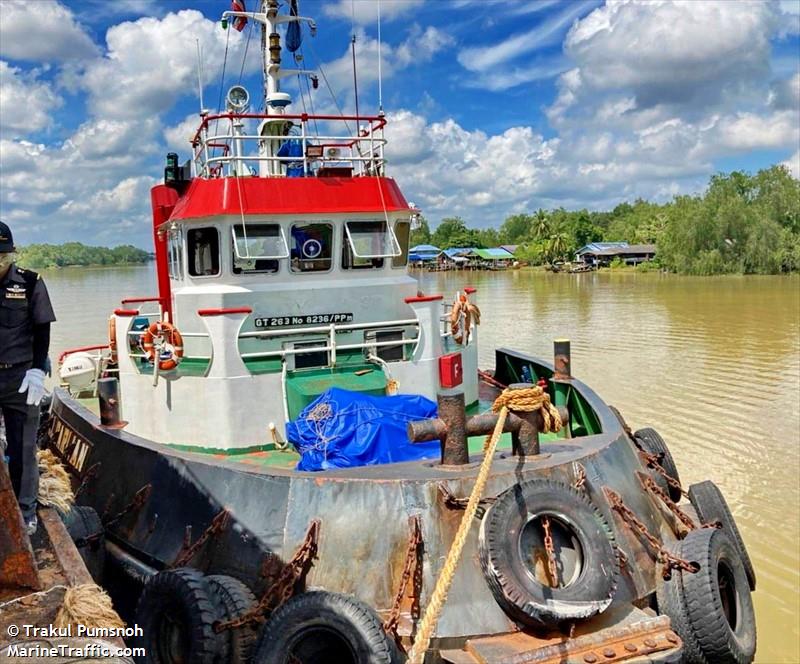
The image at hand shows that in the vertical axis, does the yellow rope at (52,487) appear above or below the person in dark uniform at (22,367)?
below

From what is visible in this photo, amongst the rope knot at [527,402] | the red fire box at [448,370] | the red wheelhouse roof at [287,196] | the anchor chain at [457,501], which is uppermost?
the red wheelhouse roof at [287,196]

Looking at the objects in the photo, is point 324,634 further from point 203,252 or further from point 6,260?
A: point 203,252

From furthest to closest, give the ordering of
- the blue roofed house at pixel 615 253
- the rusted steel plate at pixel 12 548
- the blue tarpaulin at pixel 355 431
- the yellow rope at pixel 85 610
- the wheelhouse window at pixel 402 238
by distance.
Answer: the blue roofed house at pixel 615 253 → the wheelhouse window at pixel 402 238 → the blue tarpaulin at pixel 355 431 → the rusted steel plate at pixel 12 548 → the yellow rope at pixel 85 610

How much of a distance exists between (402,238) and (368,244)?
0.56m

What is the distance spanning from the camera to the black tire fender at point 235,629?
4738mm

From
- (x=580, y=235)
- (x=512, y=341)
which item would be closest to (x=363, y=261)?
(x=512, y=341)

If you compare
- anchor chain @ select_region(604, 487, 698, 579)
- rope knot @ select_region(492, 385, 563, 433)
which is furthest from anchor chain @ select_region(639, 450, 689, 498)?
rope knot @ select_region(492, 385, 563, 433)

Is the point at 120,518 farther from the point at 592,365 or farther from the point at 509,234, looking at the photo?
the point at 509,234

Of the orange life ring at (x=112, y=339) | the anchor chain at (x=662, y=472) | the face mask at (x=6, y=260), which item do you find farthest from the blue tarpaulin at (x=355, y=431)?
the orange life ring at (x=112, y=339)

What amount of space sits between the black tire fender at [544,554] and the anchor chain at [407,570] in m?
0.45

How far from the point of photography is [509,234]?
136000mm

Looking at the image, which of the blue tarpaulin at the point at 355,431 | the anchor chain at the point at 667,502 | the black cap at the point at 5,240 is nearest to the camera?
the black cap at the point at 5,240

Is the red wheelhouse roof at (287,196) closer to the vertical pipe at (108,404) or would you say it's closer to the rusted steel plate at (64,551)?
the vertical pipe at (108,404)

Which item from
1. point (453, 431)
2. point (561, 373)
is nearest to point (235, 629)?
point (453, 431)
